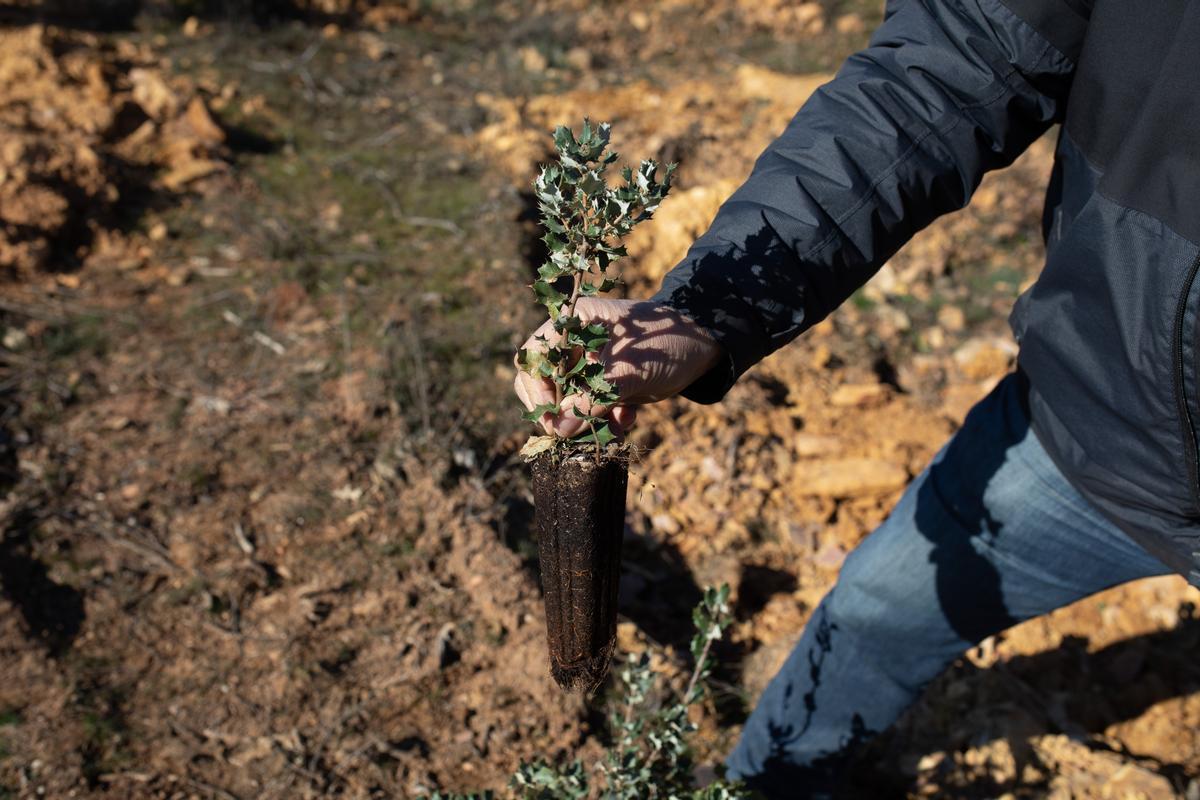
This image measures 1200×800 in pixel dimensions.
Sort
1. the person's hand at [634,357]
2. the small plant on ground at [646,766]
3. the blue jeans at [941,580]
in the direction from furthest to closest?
the blue jeans at [941,580]
the small plant on ground at [646,766]
the person's hand at [634,357]

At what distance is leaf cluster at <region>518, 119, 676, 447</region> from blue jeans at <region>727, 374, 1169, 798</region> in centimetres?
109

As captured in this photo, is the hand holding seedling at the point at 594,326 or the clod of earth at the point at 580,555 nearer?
the hand holding seedling at the point at 594,326

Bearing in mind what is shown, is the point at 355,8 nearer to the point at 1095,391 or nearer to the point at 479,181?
the point at 479,181

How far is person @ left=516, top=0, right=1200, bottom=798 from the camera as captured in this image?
1.54m

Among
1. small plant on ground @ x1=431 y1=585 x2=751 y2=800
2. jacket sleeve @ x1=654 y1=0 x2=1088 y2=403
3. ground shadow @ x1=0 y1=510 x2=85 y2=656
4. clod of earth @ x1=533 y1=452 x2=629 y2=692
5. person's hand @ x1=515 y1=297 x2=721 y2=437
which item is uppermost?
jacket sleeve @ x1=654 y1=0 x2=1088 y2=403

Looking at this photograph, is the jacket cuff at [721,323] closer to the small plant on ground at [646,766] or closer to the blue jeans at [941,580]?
the small plant on ground at [646,766]

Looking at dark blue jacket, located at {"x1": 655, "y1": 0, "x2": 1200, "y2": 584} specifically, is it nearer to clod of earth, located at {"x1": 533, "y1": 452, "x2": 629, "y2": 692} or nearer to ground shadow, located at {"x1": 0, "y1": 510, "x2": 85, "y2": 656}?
clod of earth, located at {"x1": 533, "y1": 452, "x2": 629, "y2": 692}

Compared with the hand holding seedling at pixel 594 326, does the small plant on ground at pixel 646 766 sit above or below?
below

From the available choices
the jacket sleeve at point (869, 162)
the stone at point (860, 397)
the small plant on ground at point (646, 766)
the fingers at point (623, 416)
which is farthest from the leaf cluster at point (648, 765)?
the stone at point (860, 397)

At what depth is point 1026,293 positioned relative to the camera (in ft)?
6.40

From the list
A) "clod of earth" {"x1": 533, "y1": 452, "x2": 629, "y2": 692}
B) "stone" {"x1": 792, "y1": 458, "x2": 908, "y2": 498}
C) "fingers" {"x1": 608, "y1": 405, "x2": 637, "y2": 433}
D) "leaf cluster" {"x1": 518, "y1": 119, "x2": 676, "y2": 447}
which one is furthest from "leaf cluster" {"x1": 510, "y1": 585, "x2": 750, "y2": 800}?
"stone" {"x1": 792, "y1": 458, "x2": 908, "y2": 498}

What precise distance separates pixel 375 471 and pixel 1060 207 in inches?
93.0

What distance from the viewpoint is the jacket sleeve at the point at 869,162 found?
1.65 m

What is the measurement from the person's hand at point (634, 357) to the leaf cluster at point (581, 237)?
27 mm
